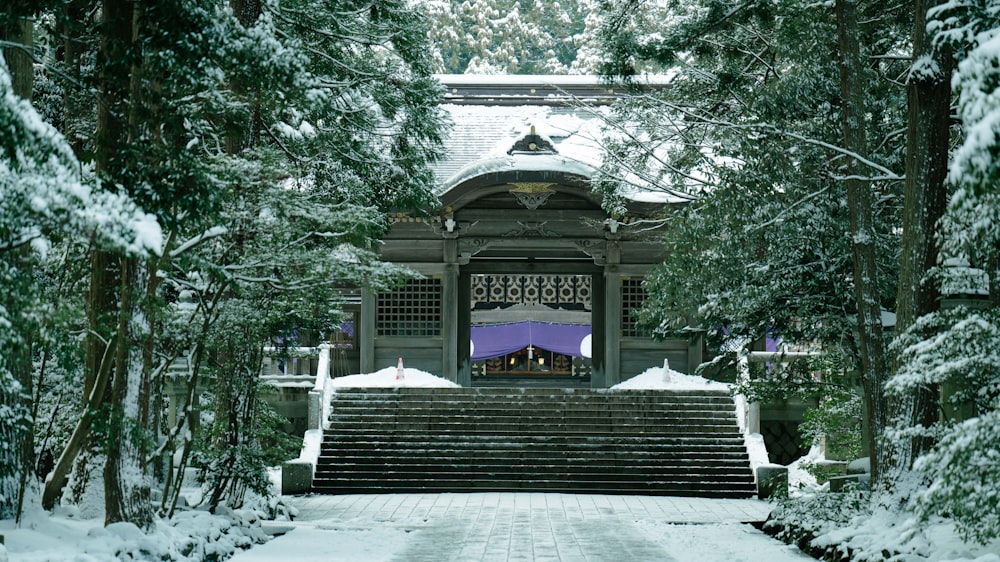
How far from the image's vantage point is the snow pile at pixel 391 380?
784 inches

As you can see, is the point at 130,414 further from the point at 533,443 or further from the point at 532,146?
the point at 532,146

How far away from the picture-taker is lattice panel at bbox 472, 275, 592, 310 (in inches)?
1024

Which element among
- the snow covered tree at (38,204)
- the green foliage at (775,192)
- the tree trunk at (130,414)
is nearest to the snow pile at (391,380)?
the green foliage at (775,192)

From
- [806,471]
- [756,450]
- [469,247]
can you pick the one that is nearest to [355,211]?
[756,450]

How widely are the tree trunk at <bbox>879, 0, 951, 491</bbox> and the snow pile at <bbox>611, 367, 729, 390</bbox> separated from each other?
10051mm

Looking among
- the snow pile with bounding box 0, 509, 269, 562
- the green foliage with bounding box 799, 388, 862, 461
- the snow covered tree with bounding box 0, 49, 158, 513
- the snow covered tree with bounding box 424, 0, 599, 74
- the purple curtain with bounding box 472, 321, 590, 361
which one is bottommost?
the snow pile with bounding box 0, 509, 269, 562

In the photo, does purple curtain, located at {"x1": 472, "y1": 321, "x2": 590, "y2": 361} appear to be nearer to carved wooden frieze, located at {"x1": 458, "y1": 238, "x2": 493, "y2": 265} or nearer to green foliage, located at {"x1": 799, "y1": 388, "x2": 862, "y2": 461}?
carved wooden frieze, located at {"x1": 458, "y1": 238, "x2": 493, "y2": 265}

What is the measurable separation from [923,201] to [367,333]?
14195 millimetres

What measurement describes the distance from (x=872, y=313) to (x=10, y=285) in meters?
7.77

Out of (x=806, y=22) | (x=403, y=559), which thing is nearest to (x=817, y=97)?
(x=806, y=22)

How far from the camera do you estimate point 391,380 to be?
20.7 meters

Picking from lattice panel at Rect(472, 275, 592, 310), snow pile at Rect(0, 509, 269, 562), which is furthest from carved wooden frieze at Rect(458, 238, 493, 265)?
snow pile at Rect(0, 509, 269, 562)

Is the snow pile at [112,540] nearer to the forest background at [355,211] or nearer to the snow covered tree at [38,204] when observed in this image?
the forest background at [355,211]

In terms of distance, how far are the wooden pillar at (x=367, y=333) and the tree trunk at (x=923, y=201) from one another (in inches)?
545
